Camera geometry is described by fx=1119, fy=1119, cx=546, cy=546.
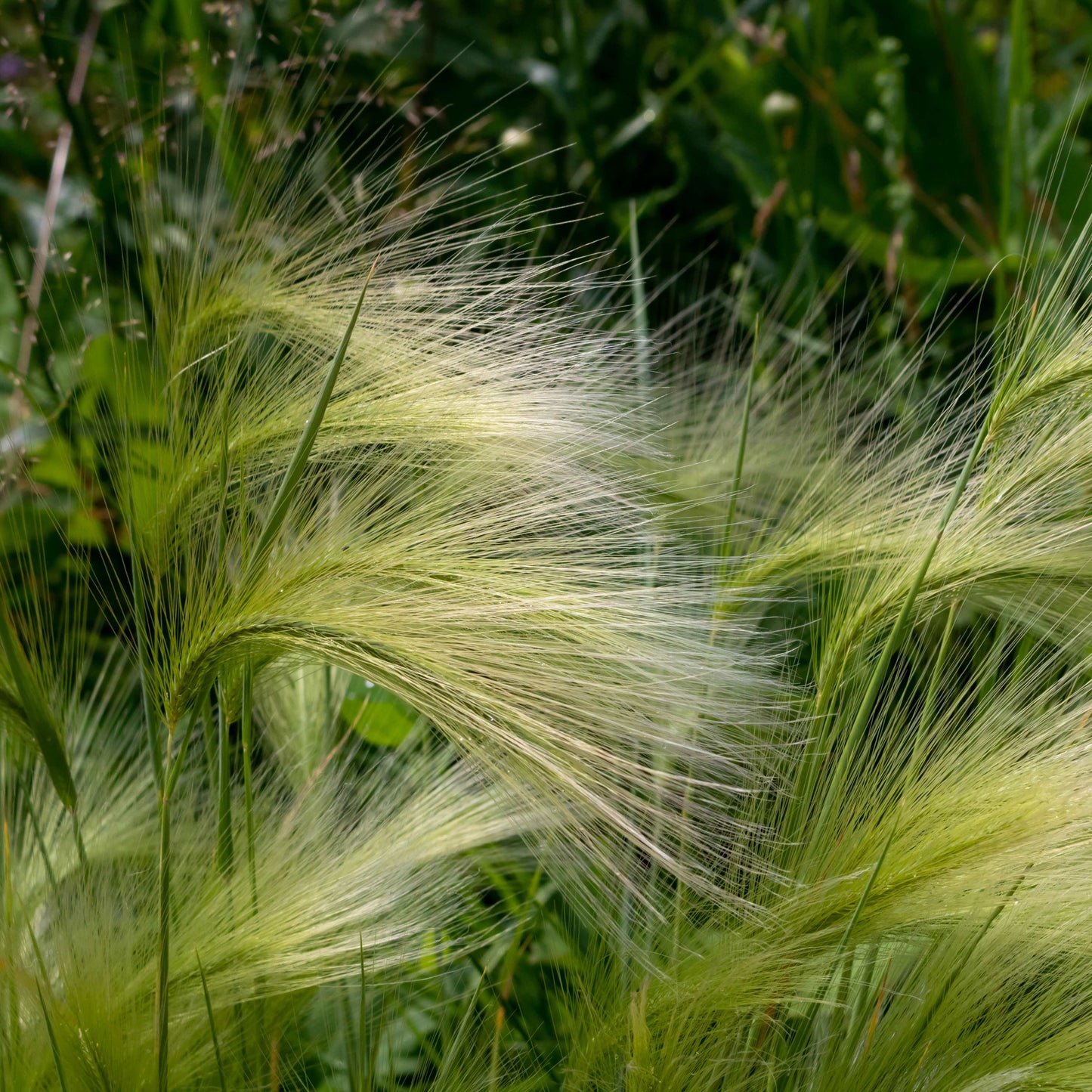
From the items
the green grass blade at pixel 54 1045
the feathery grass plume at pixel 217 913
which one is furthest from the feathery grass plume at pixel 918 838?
the green grass blade at pixel 54 1045

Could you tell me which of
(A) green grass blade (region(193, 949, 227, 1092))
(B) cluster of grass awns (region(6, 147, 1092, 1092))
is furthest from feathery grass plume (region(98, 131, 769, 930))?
(A) green grass blade (region(193, 949, 227, 1092))

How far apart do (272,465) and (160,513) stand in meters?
0.09

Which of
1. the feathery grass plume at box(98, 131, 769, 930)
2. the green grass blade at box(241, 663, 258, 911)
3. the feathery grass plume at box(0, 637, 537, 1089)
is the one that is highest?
the feathery grass plume at box(98, 131, 769, 930)

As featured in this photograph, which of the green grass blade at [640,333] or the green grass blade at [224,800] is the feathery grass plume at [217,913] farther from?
the green grass blade at [640,333]

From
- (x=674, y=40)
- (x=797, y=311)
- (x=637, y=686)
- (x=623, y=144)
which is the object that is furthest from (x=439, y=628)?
(x=674, y=40)

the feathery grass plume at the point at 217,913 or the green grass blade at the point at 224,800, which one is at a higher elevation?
the green grass blade at the point at 224,800

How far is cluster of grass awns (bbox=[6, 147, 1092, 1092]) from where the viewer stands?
0.47m

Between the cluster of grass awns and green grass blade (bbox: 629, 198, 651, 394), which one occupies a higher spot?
green grass blade (bbox: 629, 198, 651, 394)

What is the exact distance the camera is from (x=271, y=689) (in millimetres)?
747

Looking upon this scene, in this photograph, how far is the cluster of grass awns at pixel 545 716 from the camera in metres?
0.47

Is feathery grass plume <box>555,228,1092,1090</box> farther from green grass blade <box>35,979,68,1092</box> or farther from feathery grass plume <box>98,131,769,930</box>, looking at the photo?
green grass blade <box>35,979,68,1092</box>

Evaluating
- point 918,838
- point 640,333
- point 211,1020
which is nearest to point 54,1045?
point 211,1020

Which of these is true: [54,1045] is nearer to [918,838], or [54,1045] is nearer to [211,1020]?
[211,1020]

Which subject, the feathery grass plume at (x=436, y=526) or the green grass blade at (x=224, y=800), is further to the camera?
the green grass blade at (x=224, y=800)
